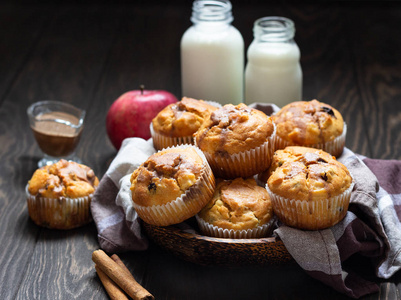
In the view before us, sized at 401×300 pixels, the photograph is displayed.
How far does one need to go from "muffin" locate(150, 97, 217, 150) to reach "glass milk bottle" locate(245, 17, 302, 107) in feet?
1.52

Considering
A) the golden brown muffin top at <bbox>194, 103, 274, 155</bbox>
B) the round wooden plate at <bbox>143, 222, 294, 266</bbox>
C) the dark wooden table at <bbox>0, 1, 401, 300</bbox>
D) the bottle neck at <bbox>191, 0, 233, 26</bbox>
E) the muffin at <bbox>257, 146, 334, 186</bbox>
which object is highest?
the bottle neck at <bbox>191, 0, 233, 26</bbox>

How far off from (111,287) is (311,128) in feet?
2.37

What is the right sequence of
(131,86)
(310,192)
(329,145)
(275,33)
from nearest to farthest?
(310,192) → (329,145) → (275,33) → (131,86)

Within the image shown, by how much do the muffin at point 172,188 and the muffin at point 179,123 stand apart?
25 cm

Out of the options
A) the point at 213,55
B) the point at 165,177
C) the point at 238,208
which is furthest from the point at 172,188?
the point at 213,55

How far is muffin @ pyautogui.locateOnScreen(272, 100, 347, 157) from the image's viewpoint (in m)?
1.86

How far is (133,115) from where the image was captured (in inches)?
91.5

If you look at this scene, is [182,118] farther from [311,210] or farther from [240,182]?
[311,210]

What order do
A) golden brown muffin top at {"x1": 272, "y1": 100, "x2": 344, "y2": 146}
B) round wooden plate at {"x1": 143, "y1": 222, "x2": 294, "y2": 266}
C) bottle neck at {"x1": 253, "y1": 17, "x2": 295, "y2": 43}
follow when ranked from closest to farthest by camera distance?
round wooden plate at {"x1": 143, "y1": 222, "x2": 294, "y2": 266}
golden brown muffin top at {"x1": 272, "y1": 100, "x2": 344, "y2": 146}
bottle neck at {"x1": 253, "y1": 17, "x2": 295, "y2": 43}

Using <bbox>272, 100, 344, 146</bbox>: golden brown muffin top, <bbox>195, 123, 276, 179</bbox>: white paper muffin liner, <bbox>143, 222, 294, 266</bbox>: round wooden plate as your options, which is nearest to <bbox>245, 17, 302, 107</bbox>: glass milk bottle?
<bbox>272, 100, 344, 146</bbox>: golden brown muffin top

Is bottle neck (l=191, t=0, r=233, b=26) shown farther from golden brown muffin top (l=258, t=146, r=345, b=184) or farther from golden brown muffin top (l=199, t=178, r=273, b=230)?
golden brown muffin top (l=199, t=178, r=273, b=230)

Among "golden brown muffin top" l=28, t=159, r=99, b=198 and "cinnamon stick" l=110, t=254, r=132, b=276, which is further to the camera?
"golden brown muffin top" l=28, t=159, r=99, b=198

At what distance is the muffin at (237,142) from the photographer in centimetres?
169

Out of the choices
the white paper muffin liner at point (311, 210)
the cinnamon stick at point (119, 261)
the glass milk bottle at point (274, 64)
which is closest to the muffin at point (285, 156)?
the white paper muffin liner at point (311, 210)
